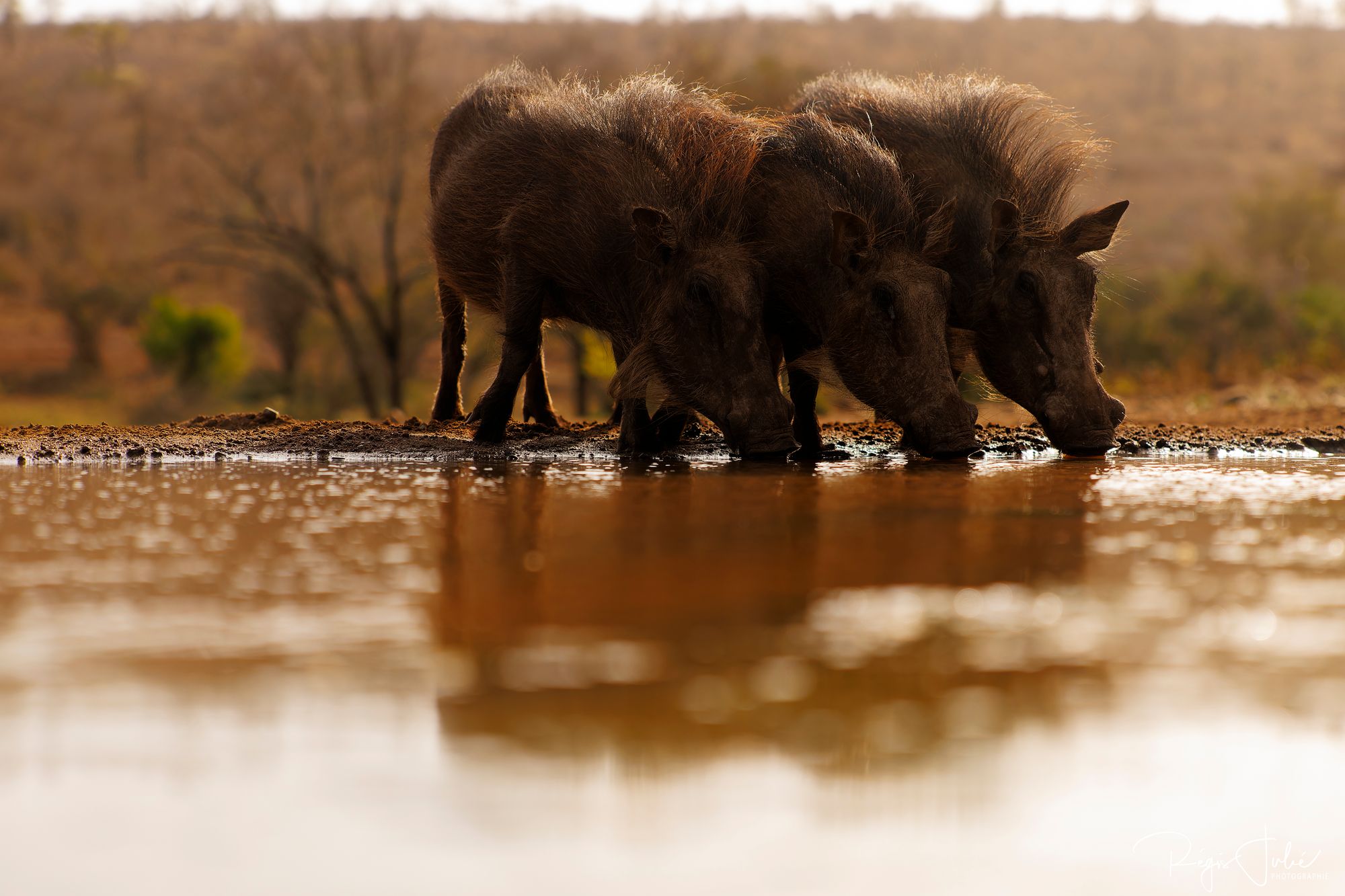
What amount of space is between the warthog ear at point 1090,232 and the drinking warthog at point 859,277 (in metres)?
0.64

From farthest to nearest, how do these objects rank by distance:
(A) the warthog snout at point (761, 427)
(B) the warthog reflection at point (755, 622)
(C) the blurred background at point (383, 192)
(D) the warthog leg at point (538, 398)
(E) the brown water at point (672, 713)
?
(C) the blurred background at point (383, 192) → (D) the warthog leg at point (538, 398) → (A) the warthog snout at point (761, 427) → (B) the warthog reflection at point (755, 622) → (E) the brown water at point (672, 713)

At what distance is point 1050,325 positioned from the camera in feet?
19.8

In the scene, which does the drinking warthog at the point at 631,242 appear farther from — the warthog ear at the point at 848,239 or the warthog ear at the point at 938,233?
the warthog ear at the point at 938,233

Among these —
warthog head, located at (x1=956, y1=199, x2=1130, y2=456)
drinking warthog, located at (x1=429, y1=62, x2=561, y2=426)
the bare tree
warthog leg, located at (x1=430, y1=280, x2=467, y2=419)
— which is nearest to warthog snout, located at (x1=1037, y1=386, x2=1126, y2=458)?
warthog head, located at (x1=956, y1=199, x2=1130, y2=456)

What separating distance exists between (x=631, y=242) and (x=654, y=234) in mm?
256

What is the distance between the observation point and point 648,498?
4172 millimetres

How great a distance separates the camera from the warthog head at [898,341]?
563 centimetres

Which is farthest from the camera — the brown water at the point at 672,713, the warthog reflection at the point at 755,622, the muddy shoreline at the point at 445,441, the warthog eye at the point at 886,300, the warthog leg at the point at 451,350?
the warthog leg at the point at 451,350

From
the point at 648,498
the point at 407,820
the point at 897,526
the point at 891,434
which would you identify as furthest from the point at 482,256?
the point at 407,820

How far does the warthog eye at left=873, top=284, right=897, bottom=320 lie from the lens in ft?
18.7

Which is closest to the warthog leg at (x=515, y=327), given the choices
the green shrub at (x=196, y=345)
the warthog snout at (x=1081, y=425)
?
the warthog snout at (x=1081, y=425)

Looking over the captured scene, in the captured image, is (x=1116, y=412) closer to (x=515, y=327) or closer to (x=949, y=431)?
(x=949, y=431)

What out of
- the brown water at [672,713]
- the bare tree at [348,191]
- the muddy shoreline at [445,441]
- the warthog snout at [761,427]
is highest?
the bare tree at [348,191]

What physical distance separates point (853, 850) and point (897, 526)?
2.19 meters
